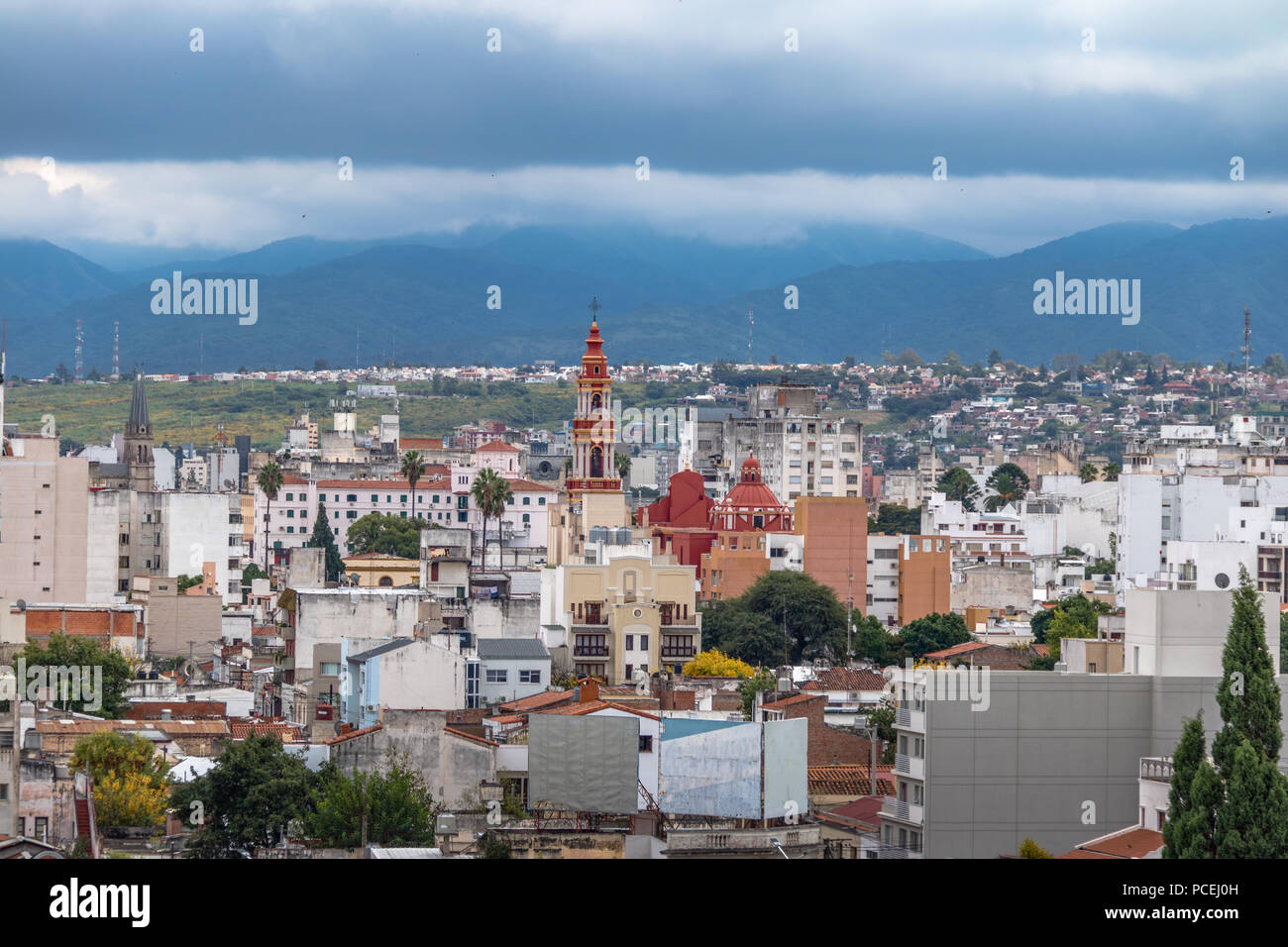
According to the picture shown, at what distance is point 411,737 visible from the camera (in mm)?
42938

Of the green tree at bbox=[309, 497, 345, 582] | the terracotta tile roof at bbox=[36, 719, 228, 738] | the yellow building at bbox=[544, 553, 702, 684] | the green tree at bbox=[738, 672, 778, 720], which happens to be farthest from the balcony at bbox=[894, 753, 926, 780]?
the green tree at bbox=[309, 497, 345, 582]

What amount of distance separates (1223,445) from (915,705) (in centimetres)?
10649

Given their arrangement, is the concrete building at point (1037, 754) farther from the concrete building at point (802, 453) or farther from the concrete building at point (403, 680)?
the concrete building at point (802, 453)

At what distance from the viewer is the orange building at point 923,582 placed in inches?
4333

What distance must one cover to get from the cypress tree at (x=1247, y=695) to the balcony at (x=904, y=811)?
25.1 feet

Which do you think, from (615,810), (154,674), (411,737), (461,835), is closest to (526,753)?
(411,737)

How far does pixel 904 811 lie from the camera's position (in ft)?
121

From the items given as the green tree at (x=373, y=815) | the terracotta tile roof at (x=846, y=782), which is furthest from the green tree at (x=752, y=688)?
the green tree at (x=373, y=815)

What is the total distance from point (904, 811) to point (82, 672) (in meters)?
29.9

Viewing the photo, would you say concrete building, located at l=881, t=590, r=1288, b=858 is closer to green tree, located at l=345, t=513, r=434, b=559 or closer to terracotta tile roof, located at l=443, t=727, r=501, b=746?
terracotta tile roof, located at l=443, t=727, r=501, b=746

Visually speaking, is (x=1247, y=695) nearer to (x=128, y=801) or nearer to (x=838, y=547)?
(x=128, y=801)

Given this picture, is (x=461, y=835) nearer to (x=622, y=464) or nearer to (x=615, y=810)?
(x=615, y=810)

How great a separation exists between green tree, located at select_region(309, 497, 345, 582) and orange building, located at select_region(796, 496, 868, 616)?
24.8 meters

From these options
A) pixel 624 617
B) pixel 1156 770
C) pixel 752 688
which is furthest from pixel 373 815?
pixel 624 617
